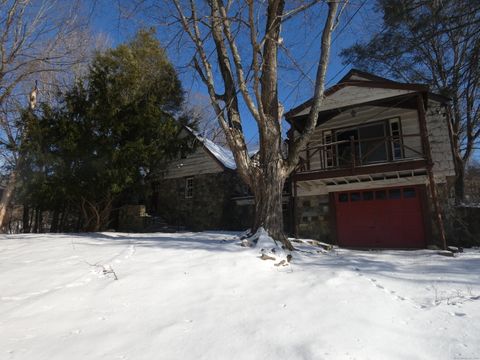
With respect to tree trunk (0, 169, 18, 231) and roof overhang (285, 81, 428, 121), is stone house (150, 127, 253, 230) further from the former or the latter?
tree trunk (0, 169, 18, 231)

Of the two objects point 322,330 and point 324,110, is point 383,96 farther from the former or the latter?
point 322,330

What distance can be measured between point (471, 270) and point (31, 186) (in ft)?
46.2

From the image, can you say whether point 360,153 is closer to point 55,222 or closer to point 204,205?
point 204,205

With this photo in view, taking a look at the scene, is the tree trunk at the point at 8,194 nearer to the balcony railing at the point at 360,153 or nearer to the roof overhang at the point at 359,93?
the roof overhang at the point at 359,93

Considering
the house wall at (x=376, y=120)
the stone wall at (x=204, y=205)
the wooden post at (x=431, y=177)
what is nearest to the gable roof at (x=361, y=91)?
the wooden post at (x=431, y=177)

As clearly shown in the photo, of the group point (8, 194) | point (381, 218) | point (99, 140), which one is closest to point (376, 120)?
point (381, 218)

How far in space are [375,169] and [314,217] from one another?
329 cm

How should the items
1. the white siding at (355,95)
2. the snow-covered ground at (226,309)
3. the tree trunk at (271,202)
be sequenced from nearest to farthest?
the snow-covered ground at (226,309) < the tree trunk at (271,202) < the white siding at (355,95)

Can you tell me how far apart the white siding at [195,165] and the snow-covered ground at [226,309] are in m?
11.5

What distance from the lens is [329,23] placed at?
21.9 feet

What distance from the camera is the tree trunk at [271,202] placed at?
6.61 metres

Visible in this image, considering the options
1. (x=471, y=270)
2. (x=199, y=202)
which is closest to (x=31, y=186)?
(x=199, y=202)

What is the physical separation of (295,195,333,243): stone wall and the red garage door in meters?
0.42

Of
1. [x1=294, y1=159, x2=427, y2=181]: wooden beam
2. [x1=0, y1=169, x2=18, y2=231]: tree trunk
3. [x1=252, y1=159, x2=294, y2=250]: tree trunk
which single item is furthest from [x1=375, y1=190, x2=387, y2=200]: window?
[x1=0, y1=169, x2=18, y2=231]: tree trunk
